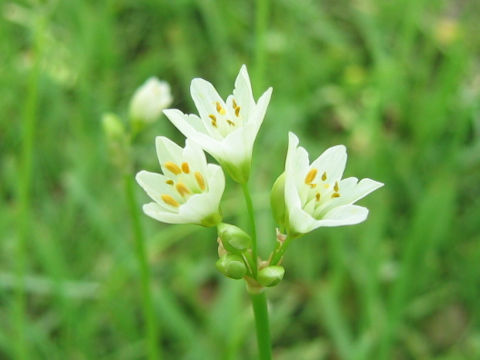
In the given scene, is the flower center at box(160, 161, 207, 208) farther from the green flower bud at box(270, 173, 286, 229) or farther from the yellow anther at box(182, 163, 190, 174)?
the green flower bud at box(270, 173, 286, 229)

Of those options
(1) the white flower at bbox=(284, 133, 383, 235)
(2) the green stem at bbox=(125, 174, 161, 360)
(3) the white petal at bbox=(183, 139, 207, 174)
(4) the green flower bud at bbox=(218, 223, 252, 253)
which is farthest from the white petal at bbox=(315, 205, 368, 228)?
(2) the green stem at bbox=(125, 174, 161, 360)

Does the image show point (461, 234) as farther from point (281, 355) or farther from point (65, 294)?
point (65, 294)

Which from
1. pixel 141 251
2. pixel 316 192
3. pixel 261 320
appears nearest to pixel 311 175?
pixel 316 192

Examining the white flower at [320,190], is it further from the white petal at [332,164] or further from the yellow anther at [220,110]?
the yellow anther at [220,110]

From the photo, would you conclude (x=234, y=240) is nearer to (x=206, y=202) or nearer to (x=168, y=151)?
(x=206, y=202)

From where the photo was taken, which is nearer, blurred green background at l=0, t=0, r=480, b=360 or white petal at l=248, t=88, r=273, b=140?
white petal at l=248, t=88, r=273, b=140

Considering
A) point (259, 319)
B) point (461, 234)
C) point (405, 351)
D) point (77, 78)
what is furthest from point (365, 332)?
point (77, 78)
